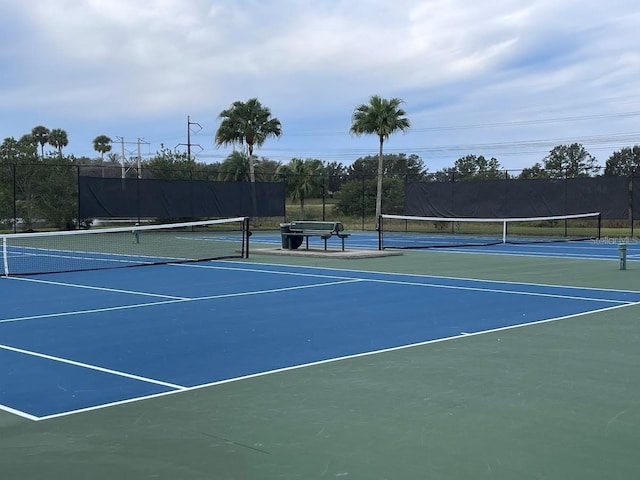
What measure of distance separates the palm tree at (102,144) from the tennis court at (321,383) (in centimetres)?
10010

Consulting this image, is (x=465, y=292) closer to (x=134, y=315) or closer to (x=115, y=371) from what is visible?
(x=134, y=315)

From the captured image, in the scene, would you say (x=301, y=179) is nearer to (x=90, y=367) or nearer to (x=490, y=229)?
(x=490, y=229)

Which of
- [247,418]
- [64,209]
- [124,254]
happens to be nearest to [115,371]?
[247,418]

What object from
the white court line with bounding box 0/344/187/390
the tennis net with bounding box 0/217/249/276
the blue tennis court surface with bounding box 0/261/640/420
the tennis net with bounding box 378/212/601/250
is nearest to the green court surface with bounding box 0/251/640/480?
the white court line with bounding box 0/344/187/390

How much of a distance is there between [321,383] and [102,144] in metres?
108

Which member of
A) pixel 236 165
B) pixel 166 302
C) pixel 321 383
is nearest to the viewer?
pixel 321 383

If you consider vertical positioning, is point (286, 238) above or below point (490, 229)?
above

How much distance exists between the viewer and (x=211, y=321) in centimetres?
959

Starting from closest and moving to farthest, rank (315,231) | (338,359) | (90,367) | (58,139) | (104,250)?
(90,367) < (338,359) < (315,231) < (104,250) < (58,139)

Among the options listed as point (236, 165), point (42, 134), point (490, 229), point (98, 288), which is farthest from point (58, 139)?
point (98, 288)

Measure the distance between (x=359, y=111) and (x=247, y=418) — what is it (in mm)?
35856

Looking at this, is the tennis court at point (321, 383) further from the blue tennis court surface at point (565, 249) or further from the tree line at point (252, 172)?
the tree line at point (252, 172)

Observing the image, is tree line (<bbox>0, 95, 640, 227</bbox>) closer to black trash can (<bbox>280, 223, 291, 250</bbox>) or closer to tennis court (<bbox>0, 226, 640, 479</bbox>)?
black trash can (<bbox>280, 223, 291, 250</bbox>)

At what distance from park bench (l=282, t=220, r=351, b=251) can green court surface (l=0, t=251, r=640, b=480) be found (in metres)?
12.8
